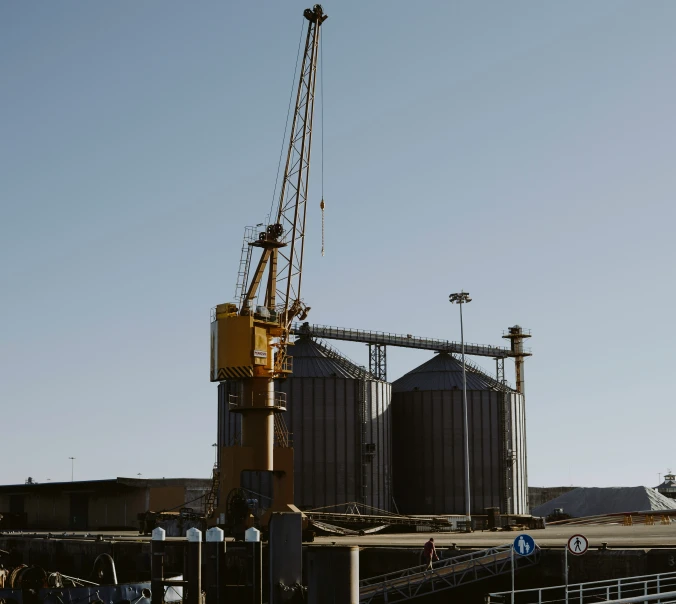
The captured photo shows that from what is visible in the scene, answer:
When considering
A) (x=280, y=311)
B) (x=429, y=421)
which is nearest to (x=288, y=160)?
(x=280, y=311)

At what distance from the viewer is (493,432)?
8856 centimetres

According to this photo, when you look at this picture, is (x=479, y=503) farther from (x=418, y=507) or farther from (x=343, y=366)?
(x=343, y=366)

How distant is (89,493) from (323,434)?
81.8ft

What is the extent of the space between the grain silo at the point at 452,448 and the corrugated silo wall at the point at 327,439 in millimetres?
5849

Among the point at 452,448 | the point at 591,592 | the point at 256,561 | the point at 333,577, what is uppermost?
the point at 452,448

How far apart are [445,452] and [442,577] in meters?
49.6

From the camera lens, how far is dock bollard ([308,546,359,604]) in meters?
28.8

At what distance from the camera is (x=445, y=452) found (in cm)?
8719

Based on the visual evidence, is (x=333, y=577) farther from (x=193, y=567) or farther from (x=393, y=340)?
(x=393, y=340)

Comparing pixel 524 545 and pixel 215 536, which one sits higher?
→ pixel 524 545

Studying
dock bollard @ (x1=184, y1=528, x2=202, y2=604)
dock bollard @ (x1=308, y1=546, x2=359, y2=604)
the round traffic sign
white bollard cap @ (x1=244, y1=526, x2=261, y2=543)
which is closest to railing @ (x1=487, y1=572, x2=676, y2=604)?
the round traffic sign

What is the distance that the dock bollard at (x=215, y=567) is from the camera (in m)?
35.2

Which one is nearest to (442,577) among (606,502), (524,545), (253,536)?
(253,536)

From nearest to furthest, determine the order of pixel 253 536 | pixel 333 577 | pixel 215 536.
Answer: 1. pixel 333 577
2. pixel 215 536
3. pixel 253 536
